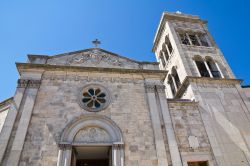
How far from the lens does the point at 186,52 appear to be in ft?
52.9

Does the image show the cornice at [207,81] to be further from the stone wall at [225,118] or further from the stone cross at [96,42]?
the stone cross at [96,42]

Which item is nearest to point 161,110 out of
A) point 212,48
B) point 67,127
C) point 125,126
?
point 125,126

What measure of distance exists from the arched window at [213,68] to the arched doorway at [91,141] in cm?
973

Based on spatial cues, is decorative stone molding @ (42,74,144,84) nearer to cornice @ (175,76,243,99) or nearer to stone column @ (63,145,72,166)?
cornice @ (175,76,243,99)

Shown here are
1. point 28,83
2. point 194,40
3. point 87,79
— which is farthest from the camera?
point 194,40

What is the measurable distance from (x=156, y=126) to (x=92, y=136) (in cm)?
349

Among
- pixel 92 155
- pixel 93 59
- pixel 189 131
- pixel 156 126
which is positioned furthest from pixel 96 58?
pixel 189 131

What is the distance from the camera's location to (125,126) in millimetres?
10211

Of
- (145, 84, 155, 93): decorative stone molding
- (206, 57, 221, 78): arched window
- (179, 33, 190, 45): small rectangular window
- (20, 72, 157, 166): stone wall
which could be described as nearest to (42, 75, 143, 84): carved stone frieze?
(20, 72, 157, 166): stone wall

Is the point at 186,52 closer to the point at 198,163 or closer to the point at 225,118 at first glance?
the point at 225,118

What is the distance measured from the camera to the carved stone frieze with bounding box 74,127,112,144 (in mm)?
9596

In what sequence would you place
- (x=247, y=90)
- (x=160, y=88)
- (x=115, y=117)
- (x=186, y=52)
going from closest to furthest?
(x=115, y=117), (x=160, y=88), (x=247, y=90), (x=186, y=52)

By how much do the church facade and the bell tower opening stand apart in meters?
0.05

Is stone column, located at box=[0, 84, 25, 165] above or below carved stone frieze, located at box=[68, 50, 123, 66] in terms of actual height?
below
